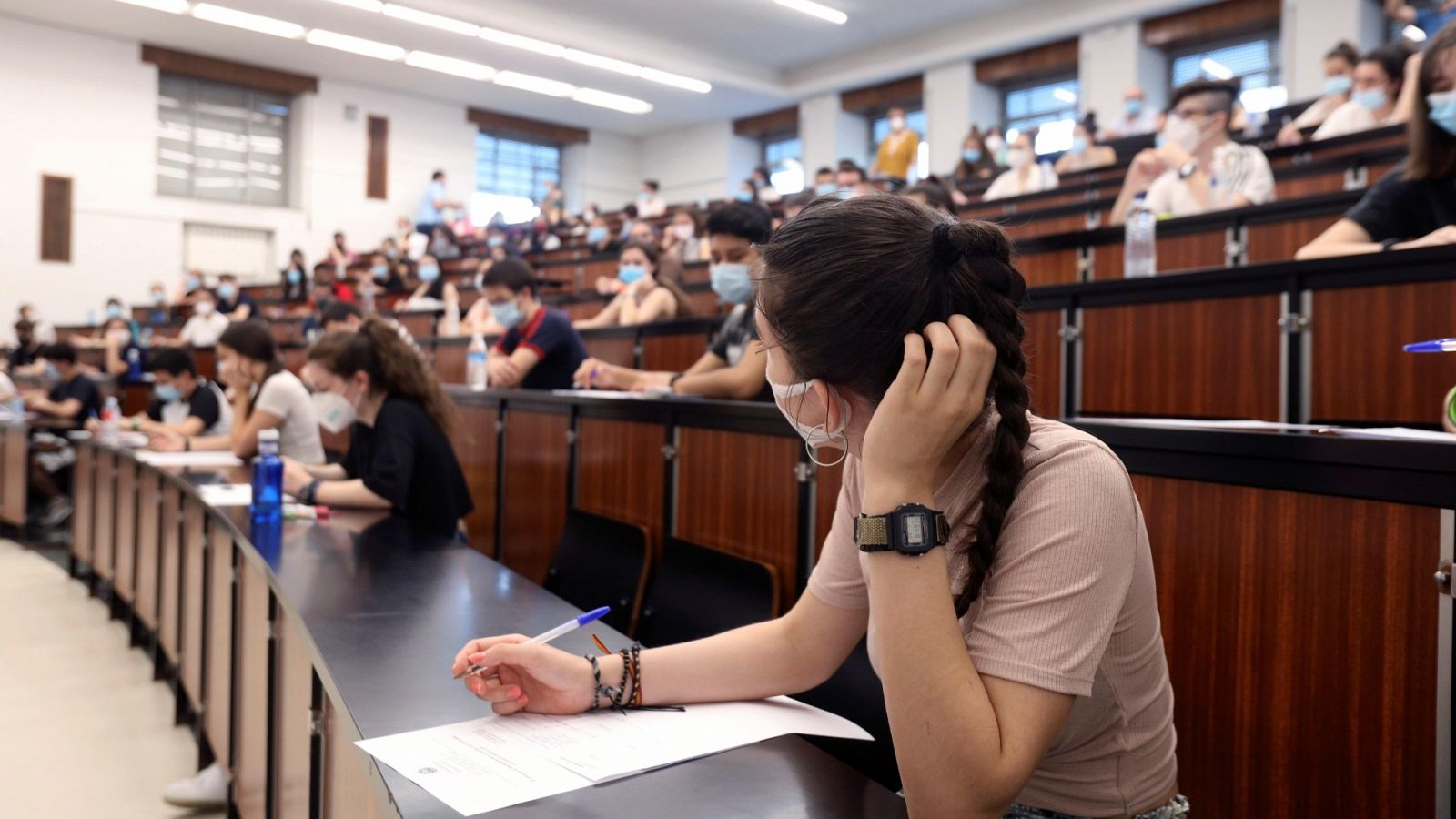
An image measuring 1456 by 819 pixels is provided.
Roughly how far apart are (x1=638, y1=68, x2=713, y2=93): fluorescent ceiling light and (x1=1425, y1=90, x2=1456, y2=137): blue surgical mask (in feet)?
38.3

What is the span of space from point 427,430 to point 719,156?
1366 cm

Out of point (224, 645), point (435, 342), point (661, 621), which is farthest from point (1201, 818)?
point (435, 342)

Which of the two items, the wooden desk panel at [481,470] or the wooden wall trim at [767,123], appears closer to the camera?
the wooden desk panel at [481,470]

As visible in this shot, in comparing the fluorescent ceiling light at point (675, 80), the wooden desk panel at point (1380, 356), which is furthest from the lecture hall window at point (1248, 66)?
the wooden desk panel at point (1380, 356)

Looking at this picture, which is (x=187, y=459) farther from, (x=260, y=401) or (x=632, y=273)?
(x=632, y=273)

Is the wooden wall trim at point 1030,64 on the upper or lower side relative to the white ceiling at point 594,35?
lower

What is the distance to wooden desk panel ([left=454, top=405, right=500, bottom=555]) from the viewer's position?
3506 mm

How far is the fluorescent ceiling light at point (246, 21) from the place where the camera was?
443 inches

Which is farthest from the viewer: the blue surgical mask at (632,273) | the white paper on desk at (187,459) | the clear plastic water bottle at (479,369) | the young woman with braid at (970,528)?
the blue surgical mask at (632,273)

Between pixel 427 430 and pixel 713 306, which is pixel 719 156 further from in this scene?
pixel 427 430

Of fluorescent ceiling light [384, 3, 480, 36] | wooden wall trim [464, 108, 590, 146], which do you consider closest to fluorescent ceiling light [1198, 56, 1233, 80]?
fluorescent ceiling light [384, 3, 480, 36]

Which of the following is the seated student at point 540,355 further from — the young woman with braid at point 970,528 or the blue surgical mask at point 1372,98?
the blue surgical mask at point 1372,98

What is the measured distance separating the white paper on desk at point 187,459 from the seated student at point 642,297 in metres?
1.70

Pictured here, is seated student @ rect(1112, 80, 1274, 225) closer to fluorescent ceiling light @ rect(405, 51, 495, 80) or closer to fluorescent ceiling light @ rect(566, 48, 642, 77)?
fluorescent ceiling light @ rect(566, 48, 642, 77)
